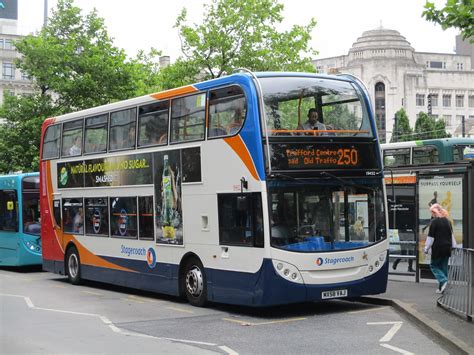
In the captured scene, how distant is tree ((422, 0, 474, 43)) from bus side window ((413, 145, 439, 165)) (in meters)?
15.4

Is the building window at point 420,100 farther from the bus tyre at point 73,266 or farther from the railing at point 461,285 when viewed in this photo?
the railing at point 461,285

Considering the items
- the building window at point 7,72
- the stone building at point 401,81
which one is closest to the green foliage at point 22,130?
the building window at point 7,72

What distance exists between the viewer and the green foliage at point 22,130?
32.6 metres

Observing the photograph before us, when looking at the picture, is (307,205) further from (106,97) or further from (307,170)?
(106,97)

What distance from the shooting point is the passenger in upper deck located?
41.3 feet

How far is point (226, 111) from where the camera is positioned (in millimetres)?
12922

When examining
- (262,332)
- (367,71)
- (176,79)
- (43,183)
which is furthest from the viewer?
(367,71)

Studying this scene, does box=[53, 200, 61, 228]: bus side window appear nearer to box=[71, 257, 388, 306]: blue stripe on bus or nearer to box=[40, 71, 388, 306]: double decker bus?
box=[40, 71, 388, 306]: double decker bus

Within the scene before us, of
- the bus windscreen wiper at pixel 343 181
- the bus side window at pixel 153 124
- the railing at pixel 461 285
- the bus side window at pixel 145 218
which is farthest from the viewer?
the bus side window at pixel 145 218

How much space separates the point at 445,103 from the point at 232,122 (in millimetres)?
106473

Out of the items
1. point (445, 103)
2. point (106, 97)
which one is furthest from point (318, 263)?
point (445, 103)

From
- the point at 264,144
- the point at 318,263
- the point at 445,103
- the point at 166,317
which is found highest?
the point at 445,103

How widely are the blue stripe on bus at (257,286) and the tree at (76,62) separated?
1880 centimetres

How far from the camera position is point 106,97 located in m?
32.9
